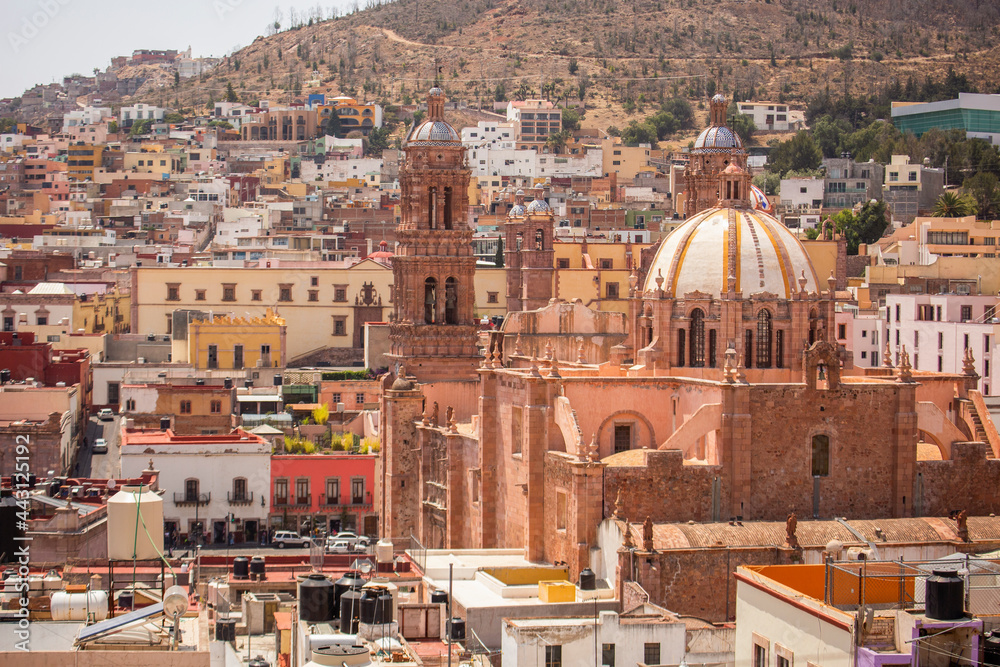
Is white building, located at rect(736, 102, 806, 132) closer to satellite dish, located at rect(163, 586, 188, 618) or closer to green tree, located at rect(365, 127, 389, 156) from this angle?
green tree, located at rect(365, 127, 389, 156)

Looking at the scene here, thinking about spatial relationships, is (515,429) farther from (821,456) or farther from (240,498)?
(240,498)

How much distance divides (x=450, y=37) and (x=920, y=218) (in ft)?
394

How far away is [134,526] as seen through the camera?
1111 inches

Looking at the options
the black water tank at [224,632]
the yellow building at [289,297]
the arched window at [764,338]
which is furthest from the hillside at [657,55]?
the black water tank at [224,632]

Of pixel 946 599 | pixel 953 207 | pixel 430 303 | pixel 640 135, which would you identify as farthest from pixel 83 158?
pixel 946 599

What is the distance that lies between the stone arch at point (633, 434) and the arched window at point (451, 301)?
13.9 meters

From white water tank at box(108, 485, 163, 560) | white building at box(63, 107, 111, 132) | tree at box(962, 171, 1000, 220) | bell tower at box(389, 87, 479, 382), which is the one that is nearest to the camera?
white water tank at box(108, 485, 163, 560)

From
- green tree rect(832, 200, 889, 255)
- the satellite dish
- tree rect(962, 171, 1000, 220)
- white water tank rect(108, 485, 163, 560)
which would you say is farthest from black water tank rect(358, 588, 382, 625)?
tree rect(962, 171, 1000, 220)

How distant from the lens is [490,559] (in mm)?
44094

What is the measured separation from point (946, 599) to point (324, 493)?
42084mm

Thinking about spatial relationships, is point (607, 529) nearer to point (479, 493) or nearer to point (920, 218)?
point (479, 493)

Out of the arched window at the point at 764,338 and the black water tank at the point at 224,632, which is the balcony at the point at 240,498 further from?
the black water tank at the point at 224,632

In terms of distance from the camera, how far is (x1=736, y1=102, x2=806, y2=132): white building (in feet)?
477

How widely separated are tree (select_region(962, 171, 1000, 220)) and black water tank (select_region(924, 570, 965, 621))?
71474 mm
